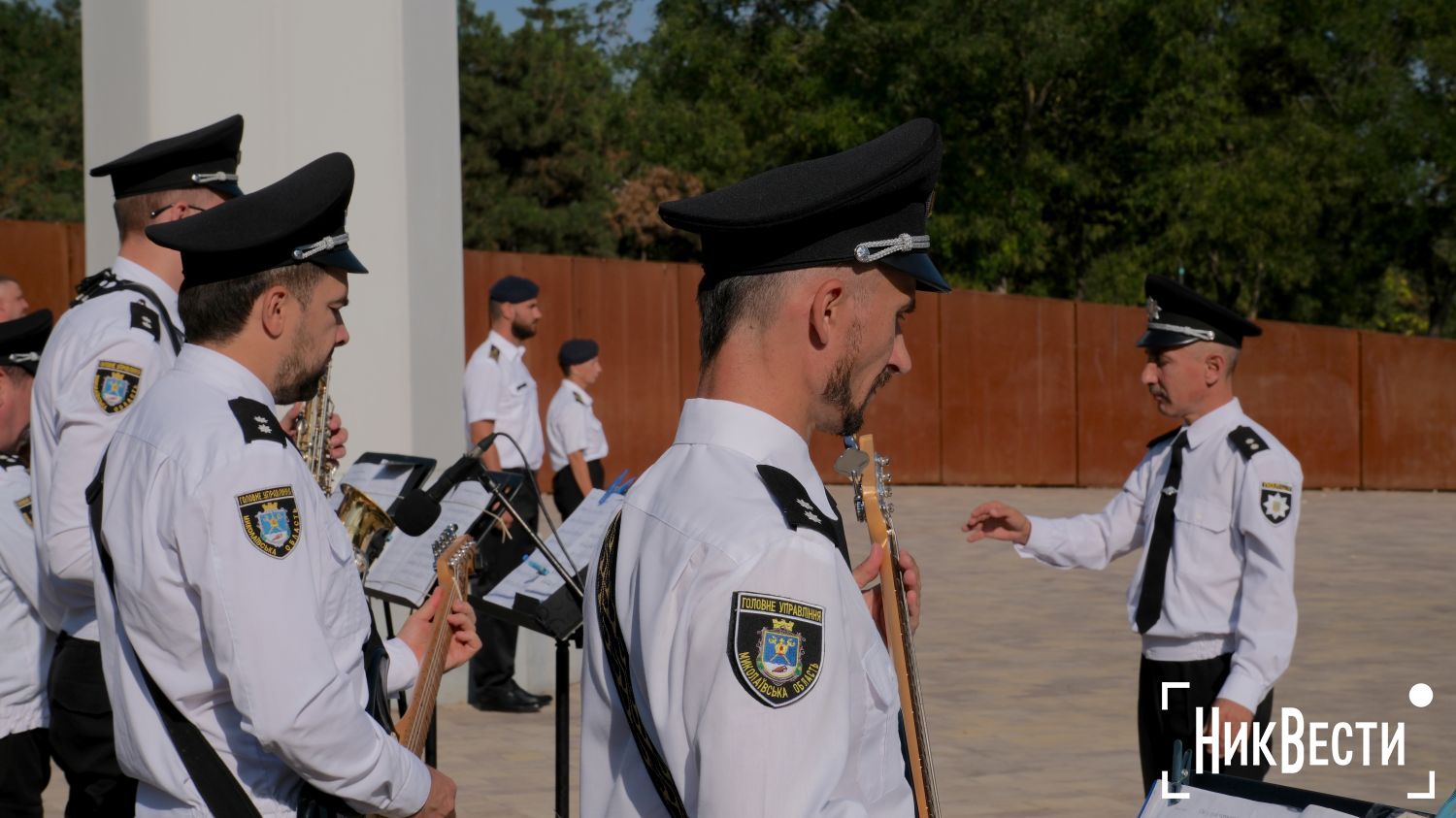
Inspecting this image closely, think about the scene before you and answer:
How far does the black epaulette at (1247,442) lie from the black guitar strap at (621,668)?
330 centimetres

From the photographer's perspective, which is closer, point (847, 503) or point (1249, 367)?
point (847, 503)

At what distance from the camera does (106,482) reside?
3049 millimetres

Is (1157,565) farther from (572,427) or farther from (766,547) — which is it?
(572,427)

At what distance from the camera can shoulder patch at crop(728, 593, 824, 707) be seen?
192 centimetres

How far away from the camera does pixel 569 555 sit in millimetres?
4809

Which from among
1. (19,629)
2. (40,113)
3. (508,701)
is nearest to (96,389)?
(19,629)

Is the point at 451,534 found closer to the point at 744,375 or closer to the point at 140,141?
the point at 744,375

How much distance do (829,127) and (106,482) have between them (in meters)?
28.3

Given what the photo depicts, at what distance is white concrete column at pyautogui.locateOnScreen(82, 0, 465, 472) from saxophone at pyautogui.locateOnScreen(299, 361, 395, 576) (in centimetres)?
274

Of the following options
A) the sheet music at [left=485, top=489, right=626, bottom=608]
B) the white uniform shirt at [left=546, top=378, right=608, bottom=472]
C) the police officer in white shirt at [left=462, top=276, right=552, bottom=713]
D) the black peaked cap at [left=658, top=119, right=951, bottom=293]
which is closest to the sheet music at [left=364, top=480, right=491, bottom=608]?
the sheet music at [left=485, top=489, right=626, bottom=608]

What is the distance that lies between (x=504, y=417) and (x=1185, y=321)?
5.54 metres

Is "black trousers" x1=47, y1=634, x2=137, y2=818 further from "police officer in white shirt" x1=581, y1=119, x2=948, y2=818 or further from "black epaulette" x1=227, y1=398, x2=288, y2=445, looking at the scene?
"police officer in white shirt" x1=581, y1=119, x2=948, y2=818

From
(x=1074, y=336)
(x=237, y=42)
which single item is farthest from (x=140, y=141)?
(x=1074, y=336)

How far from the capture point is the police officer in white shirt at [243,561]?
2.84 m
